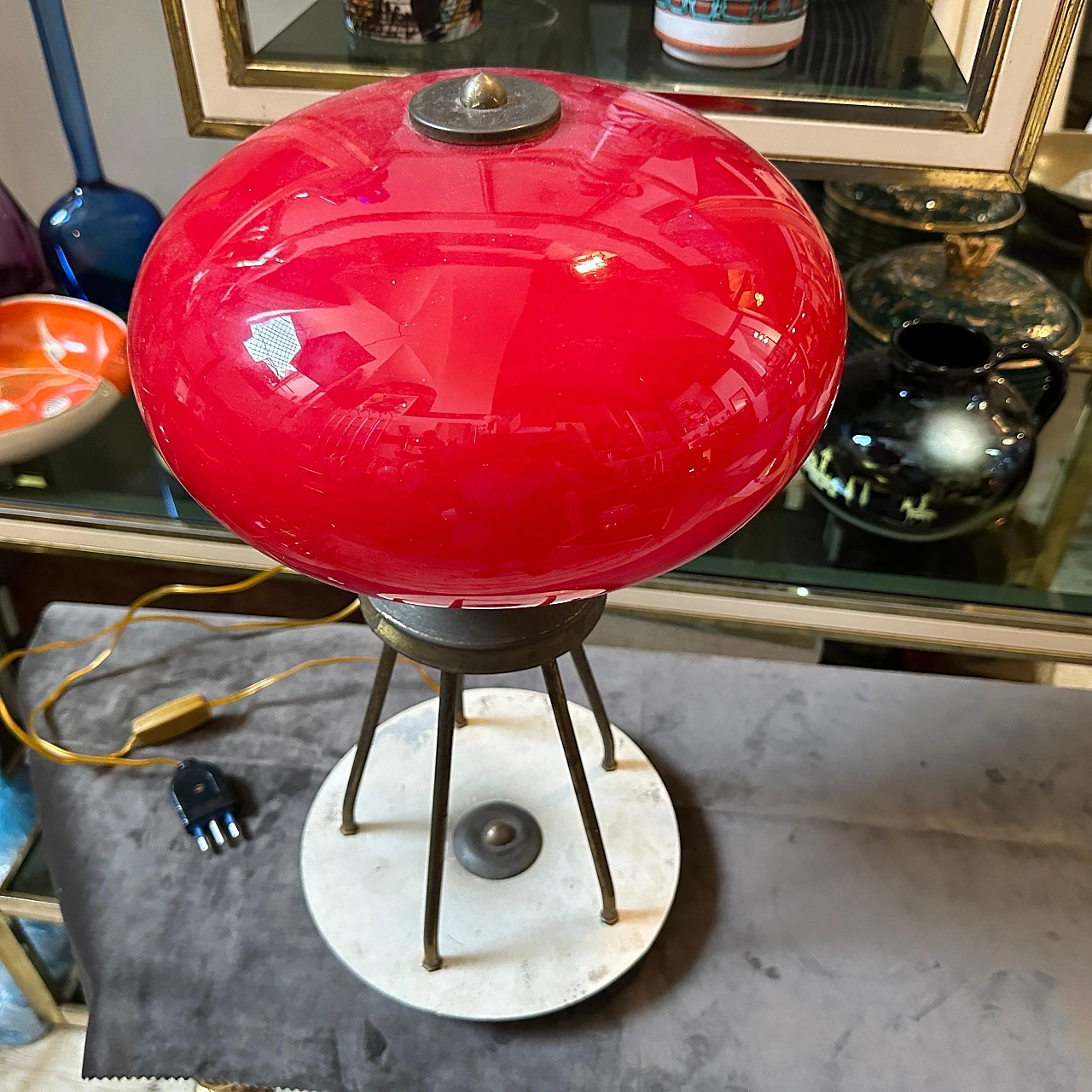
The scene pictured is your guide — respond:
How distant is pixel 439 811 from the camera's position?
0.57 m

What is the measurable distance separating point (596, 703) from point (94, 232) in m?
0.63

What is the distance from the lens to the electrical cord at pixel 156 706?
2.58 ft

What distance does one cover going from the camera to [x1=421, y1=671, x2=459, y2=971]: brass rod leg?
0.53m

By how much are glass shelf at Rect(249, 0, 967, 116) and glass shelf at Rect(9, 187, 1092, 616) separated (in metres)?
0.31

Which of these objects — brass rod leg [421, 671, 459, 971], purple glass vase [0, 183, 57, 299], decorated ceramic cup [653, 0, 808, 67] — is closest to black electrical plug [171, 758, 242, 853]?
brass rod leg [421, 671, 459, 971]

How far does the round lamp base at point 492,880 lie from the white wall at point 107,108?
63cm

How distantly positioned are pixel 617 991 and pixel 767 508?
0.38 m

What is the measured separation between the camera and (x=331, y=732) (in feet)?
2.66

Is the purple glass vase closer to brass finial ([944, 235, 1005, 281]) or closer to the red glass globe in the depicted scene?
the red glass globe

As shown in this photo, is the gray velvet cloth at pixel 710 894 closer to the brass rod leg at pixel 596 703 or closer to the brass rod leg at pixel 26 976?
the brass rod leg at pixel 596 703

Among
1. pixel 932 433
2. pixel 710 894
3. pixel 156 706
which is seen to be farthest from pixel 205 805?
pixel 932 433

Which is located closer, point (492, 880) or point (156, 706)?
point (492, 880)

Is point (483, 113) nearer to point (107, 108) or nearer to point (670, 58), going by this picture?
point (670, 58)

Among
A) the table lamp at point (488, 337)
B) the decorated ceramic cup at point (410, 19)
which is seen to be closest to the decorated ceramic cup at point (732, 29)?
the decorated ceramic cup at point (410, 19)
